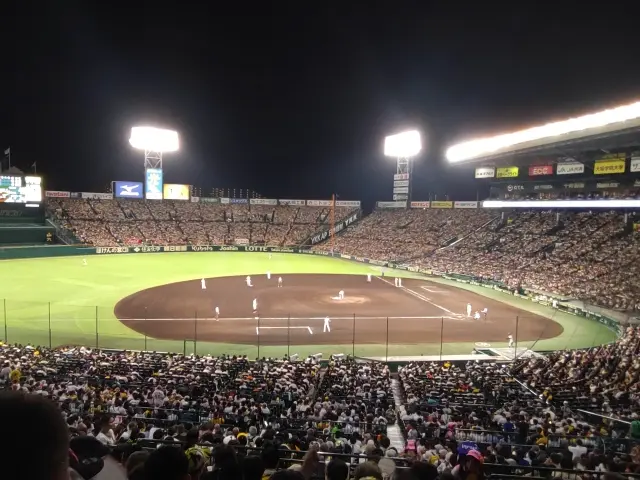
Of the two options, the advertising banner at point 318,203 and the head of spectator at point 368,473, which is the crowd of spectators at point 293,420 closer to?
the head of spectator at point 368,473

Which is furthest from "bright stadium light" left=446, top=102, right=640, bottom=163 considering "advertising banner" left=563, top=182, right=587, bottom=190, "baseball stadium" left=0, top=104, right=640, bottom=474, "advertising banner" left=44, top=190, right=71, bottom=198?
"advertising banner" left=44, top=190, right=71, bottom=198

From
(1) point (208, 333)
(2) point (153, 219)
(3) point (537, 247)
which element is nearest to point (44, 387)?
(1) point (208, 333)

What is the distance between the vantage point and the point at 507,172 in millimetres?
60875

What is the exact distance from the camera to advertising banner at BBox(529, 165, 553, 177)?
55812mm

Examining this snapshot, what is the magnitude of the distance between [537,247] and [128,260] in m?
53.8

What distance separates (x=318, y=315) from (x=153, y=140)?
189 feet

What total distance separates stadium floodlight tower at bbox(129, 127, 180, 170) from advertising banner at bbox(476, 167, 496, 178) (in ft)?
168

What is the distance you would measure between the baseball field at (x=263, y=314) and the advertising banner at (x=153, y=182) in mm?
23444

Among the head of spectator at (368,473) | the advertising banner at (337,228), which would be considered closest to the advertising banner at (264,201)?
the advertising banner at (337,228)

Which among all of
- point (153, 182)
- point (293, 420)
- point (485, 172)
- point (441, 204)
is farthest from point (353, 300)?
point (153, 182)

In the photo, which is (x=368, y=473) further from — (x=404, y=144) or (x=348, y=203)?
(x=348, y=203)

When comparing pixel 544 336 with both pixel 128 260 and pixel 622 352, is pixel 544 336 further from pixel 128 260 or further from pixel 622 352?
pixel 128 260

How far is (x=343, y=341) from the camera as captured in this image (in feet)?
97.3

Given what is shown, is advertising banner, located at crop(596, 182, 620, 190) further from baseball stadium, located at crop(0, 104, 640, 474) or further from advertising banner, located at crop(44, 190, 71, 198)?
advertising banner, located at crop(44, 190, 71, 198)
